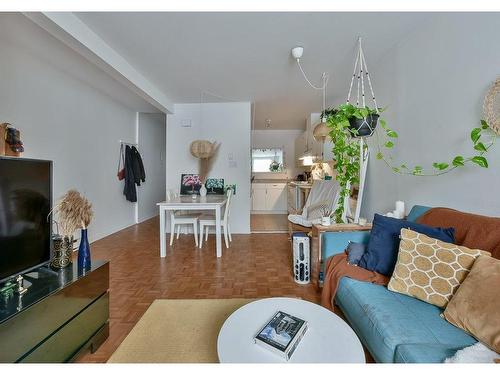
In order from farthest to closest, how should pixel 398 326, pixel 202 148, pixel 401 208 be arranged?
pixel 202 148
pixel 401 208
pixel 398 326

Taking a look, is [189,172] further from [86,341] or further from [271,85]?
[86,341]

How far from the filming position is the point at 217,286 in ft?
7.33

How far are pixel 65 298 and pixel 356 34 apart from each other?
9.78 feet

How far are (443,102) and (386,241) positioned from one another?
1187 millimetres

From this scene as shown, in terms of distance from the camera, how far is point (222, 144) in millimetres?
4309

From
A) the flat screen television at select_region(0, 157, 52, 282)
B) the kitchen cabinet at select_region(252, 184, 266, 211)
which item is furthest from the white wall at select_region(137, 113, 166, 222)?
the flat screen television at select_region(0, 157, 52, 282)

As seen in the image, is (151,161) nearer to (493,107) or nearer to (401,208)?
(401,208)

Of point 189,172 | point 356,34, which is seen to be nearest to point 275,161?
point 189,172

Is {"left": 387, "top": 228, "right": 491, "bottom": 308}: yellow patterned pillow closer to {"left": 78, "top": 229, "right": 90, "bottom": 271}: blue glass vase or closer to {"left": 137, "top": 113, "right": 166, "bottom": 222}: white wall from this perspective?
{"left": 78, "top": 229, "right": 90, "bottom": 271}: blue glass vase

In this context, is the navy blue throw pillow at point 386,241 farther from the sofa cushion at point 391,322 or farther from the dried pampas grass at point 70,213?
the dried pampas grass at point 70,213

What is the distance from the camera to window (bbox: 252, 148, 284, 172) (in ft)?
22.9

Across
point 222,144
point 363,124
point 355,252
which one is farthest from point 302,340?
point 222,144

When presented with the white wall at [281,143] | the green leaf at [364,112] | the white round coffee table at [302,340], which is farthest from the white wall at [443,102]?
the white wall at [281,143]

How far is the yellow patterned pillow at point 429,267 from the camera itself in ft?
3.82
